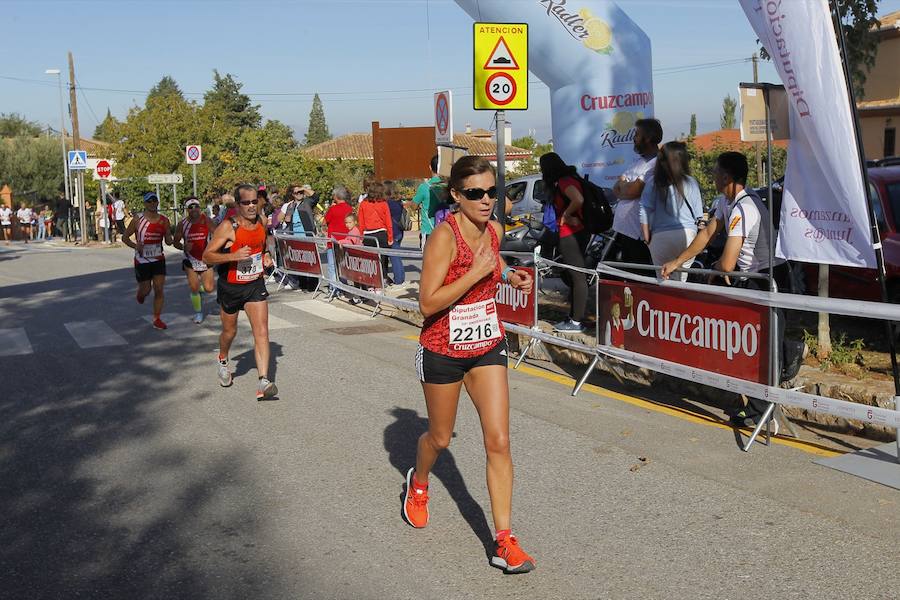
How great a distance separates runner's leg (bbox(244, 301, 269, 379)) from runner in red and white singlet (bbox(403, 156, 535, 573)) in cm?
388

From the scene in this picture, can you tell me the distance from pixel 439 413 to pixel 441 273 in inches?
29.3

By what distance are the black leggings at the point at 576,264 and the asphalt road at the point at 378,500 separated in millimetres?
712

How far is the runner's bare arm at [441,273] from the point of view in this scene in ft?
15.0

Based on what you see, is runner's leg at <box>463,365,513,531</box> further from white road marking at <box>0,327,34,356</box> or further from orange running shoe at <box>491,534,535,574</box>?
white road marking at <box>0,327,34,356</box>

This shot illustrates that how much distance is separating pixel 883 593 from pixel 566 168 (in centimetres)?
622

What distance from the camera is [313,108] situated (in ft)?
481

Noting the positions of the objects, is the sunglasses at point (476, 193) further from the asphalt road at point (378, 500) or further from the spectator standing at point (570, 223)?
the spectator standing at point (570, 223)

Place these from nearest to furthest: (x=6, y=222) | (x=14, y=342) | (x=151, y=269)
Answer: (x=14, y=342), (x=151, y=269), (x=6, y=222)

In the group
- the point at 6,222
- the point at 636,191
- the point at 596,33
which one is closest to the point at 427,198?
the point at 596,33

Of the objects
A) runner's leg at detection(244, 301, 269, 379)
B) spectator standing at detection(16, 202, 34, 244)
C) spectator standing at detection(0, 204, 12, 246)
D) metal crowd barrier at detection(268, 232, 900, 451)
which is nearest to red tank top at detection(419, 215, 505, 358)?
metal crowd barrier at detection(268, 232, 900, 451)

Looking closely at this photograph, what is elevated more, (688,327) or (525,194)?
(525,194)

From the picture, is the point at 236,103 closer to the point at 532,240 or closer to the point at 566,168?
the point at 532,240

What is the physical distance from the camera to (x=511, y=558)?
4617 mm

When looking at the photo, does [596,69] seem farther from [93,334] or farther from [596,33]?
[93,334]
